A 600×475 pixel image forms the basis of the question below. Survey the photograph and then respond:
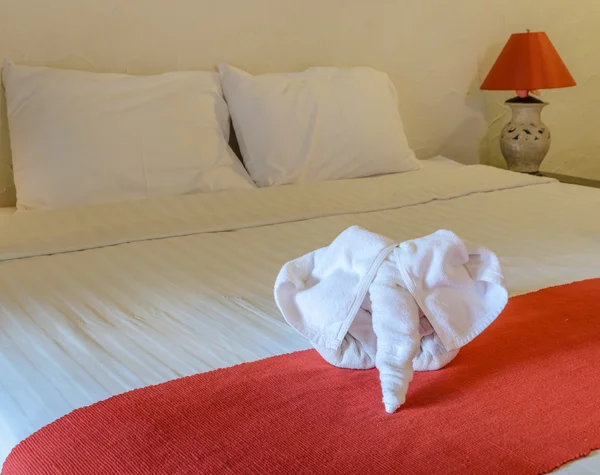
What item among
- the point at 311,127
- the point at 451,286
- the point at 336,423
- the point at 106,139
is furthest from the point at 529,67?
the point at 336,423

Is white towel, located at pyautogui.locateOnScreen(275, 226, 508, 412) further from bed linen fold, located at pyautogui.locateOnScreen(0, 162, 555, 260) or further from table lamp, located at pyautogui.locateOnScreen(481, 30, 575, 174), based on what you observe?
table lamp, located at pyautogui.locateOnScreen(481, 30, 575, 174)

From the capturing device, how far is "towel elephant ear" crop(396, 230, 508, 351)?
990 millimetres

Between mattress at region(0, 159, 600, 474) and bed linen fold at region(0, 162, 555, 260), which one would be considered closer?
mattress at region(0, 159, 600, 474)

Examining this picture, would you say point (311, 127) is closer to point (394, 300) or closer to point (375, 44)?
point (375, 44)

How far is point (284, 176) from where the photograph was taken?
2311 mm

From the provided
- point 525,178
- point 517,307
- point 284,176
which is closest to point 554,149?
point 525,178

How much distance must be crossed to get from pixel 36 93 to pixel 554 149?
231 centimetres

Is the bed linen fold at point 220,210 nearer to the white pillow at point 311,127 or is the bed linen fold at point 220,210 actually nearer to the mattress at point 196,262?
the mattress at point 196,262

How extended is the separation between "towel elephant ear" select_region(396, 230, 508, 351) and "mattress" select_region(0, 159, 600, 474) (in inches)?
8.9

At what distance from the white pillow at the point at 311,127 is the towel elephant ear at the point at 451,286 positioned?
4.27 ft

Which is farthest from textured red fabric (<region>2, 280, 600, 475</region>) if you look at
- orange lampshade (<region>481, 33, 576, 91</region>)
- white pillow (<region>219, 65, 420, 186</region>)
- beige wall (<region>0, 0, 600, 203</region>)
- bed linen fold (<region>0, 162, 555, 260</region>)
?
orange lampshade (<region>481, 33, 576, 91</region>)

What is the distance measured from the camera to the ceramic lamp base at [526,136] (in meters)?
2.94

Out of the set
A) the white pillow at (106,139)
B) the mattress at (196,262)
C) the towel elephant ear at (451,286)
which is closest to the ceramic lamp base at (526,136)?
the mattress at (196,262)

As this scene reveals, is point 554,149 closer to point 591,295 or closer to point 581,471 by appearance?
point 591,295
